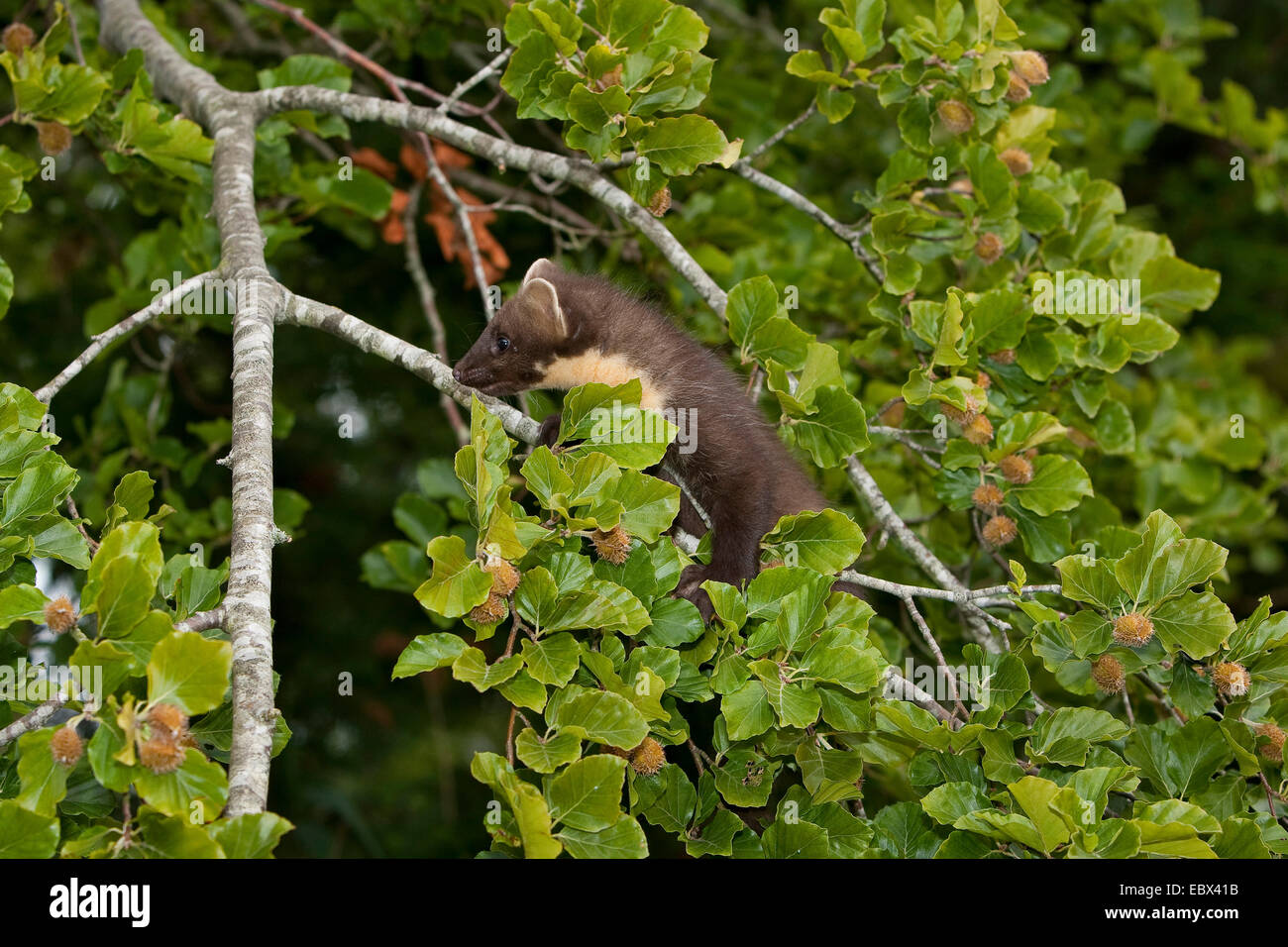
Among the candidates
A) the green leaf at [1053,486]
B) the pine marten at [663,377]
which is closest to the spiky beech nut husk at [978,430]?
the green leaf at [1053,486]

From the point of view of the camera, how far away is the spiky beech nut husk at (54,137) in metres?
4.65

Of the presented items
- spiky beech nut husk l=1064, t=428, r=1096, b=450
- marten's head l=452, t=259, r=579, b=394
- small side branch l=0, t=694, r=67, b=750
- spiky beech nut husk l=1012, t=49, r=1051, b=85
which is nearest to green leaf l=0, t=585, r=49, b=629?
small side branch l=0, t=694, r=67, b=750

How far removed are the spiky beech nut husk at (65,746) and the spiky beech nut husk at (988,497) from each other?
311 cm

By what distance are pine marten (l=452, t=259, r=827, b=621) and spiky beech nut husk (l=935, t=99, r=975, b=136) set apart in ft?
4.38

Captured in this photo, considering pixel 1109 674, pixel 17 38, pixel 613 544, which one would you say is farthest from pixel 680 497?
pixel 17 38

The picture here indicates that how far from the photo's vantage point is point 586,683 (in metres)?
3.30

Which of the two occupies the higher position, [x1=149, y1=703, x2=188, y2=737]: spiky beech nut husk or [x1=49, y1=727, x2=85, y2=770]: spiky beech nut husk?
[x1=149, y1=703, x2=188, y2=737]: spiky beech nut husk

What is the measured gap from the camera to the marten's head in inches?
195

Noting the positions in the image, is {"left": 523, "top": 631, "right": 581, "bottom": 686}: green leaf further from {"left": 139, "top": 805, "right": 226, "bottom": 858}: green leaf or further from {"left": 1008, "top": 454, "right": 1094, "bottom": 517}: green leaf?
{"left": 1008, "top": 454, "right": 1094, "bottom": 517}: green leaf

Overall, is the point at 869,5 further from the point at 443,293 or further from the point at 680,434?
the point at 443,293

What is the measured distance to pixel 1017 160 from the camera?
16.3 ft

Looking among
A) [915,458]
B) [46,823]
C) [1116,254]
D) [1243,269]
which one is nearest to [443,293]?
[915,458]

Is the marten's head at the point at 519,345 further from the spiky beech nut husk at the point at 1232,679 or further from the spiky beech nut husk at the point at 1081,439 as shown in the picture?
the spiky beech nut husk at the point at 1232,679

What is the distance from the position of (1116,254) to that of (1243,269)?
5874 millimetres
